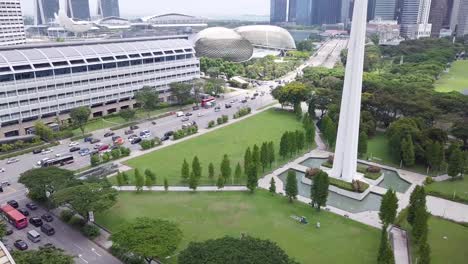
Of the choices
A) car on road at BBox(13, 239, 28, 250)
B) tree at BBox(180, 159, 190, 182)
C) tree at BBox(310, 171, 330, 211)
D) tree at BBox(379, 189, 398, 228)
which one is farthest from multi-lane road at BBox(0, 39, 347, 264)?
tree at BBox(379, 189, 398, 228)

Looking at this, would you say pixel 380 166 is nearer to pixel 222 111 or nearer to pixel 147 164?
pixel 147 164

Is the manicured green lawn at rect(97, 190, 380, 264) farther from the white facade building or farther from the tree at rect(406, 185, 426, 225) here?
the white facade building

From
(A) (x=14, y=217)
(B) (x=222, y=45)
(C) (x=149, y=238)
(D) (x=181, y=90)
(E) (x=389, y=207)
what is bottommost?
(A) (x=14, y=217)

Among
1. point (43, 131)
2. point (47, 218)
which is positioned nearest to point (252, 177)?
point (47, 218)

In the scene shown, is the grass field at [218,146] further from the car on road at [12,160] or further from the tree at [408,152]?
the tree at [408,152]

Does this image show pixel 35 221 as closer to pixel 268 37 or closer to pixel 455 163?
pixel 455 163
